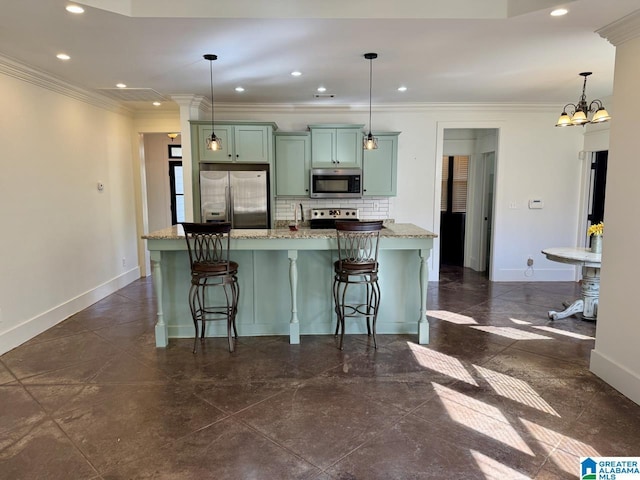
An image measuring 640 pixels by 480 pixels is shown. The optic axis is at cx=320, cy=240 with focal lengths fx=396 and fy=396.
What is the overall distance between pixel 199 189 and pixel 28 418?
3.43 metres

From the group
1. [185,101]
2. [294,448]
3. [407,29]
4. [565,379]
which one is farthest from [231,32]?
[565,379]

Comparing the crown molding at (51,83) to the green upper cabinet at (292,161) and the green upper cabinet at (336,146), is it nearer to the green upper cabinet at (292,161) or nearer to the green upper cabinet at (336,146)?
the green upper cabinet at (292,161)

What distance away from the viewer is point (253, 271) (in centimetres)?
382

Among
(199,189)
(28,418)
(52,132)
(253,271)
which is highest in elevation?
(52,132)

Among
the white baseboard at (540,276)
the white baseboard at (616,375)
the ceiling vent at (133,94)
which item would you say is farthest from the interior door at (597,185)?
the ceiling vent at (133,94)

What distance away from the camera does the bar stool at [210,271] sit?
3.30 m

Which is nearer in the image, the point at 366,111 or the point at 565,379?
the point at 565,379

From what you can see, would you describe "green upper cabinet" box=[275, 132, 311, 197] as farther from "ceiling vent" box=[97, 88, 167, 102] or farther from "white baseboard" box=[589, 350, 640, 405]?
"white baseboard" box=[589, 350, 640, 405]

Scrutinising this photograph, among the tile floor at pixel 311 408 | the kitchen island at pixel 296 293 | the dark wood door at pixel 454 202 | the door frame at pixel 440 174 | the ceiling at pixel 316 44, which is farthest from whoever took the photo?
the dark wood door at pixel 454 202

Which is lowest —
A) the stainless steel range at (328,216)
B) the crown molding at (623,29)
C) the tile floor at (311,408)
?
the tile floor at (311,408)

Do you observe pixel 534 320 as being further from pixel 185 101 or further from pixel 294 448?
pixel 185 101

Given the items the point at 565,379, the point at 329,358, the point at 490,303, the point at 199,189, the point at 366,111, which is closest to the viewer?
the point at 565,379

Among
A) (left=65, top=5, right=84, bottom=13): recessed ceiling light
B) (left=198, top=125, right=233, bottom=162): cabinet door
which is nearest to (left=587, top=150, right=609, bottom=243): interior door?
(left=198, top=125, right=233, bottom=162): cabinet door

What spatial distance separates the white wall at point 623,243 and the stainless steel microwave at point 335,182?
3.19 meters
